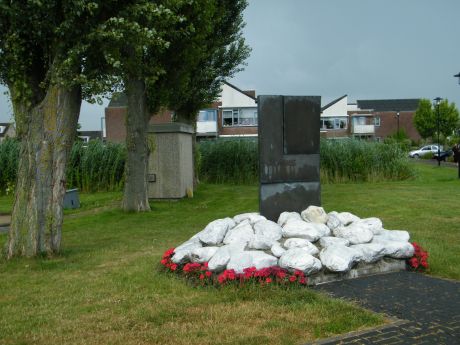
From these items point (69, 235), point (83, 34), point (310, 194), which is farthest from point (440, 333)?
point (69, 235)

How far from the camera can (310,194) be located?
9.09 metres

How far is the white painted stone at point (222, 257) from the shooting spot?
6.40m

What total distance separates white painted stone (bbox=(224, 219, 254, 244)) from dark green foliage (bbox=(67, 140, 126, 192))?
15.9 meters

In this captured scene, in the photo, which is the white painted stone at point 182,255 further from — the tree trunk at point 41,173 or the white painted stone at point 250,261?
the tree trunk at point 41,173

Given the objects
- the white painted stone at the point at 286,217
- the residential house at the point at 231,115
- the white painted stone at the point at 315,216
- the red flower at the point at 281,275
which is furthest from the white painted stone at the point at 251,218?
the residential house at the point at 231,115

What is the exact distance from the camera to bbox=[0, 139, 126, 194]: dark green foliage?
75.5ft

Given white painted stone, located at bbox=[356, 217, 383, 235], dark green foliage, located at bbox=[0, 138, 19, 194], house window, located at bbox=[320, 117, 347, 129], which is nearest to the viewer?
white painted stone, located at bbox=[356, 217, 383, 235]

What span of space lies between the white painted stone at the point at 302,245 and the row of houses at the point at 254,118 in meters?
46.2

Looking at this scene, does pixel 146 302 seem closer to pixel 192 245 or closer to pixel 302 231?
pixel 192 245

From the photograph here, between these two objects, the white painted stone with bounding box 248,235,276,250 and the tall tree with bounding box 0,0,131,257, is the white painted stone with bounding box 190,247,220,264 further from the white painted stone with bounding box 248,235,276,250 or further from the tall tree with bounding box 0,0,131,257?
the tall tree with bounding box 0,0,131,257

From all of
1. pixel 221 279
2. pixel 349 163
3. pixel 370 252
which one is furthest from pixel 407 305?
pixel 349 163

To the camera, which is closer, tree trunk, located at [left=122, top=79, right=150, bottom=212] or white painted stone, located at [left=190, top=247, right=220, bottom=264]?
white painted stone, located at [left=190, top=247, right=220, bottom=264]

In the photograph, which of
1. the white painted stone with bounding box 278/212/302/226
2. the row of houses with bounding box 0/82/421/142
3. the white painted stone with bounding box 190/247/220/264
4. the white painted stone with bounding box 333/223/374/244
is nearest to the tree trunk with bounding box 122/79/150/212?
the white painted stone with bounding box 278/212/302/226

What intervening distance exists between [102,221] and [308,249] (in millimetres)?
7894
